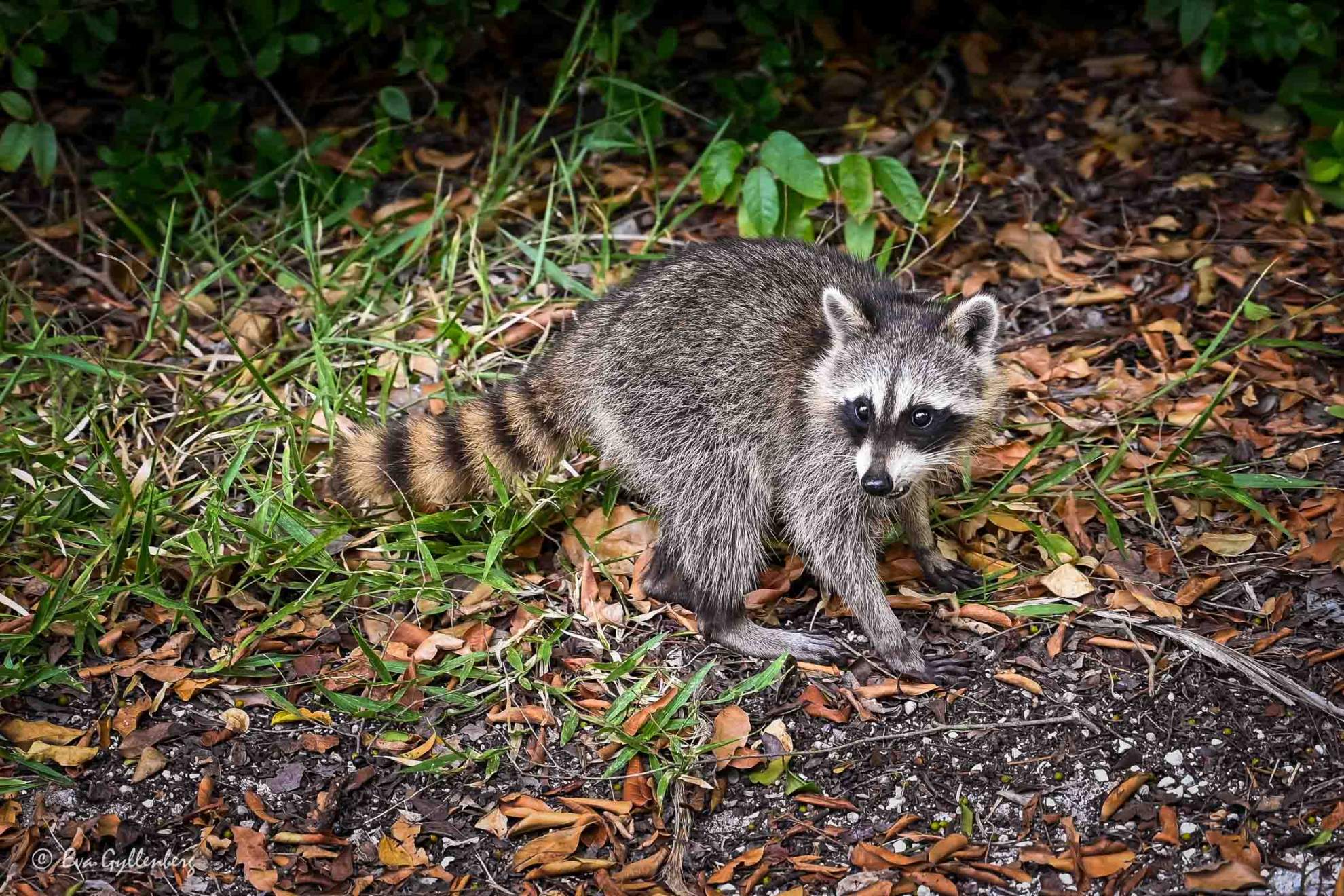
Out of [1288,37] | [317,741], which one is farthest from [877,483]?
[1288,37]

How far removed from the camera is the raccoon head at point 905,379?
3994 mm

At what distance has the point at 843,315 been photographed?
4078 mm

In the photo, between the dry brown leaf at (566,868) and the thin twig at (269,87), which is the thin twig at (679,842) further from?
the thin twig at (269,87)

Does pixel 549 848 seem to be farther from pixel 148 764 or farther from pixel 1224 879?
pixel 1224 879

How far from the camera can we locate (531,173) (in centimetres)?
605

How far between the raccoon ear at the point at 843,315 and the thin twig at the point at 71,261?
10.8ft

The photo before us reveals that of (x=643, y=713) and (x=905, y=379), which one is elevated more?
(x=905, y=379)

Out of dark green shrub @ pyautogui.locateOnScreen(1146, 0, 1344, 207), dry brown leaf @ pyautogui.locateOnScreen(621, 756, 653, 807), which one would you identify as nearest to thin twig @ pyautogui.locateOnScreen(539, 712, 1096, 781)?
dry brown leaf @ pyautogui.locateOnScreen(621, 756, 653, 807)

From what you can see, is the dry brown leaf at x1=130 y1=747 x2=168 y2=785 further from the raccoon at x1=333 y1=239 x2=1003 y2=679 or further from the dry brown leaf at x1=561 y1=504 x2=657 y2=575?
the dry brown leaf at x1=561 y1=504 x2=657 y2=575

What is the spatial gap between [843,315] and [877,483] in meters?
0.61

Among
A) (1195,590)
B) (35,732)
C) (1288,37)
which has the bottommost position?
(35,732)

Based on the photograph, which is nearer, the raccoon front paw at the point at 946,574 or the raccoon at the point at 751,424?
the raccoon at the point at 751,424

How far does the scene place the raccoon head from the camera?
3.99m

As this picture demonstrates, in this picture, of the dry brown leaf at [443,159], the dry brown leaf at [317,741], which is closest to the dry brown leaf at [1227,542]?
the dry brown leaf at [317,741]
